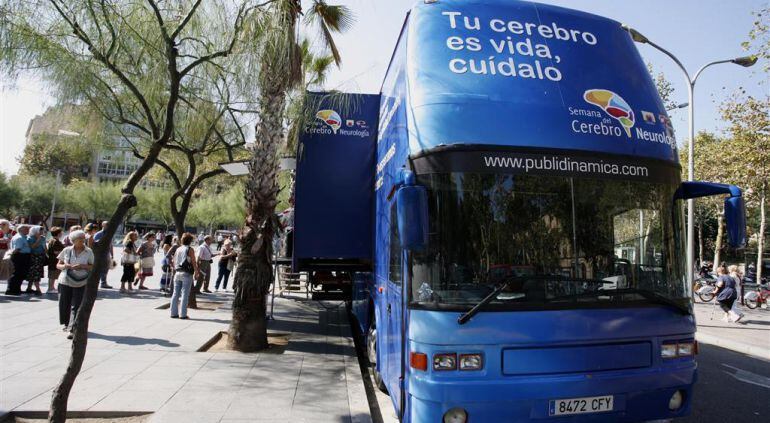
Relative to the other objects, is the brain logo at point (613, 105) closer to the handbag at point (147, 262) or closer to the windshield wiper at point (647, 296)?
the windshield wiper at point (647, 296)

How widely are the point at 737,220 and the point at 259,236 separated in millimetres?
6043

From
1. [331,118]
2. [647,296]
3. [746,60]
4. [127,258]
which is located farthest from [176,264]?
[746,60]

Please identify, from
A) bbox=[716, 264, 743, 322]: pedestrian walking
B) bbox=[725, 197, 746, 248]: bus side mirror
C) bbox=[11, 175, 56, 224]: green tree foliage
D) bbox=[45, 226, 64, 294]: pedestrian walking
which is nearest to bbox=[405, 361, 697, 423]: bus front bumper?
bbox=[725, 197, 746, 248]: bus side mirror

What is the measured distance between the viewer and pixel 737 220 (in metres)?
4.00

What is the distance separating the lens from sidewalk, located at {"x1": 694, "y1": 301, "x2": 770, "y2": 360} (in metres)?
9.65

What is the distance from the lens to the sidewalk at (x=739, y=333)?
31.7 feet

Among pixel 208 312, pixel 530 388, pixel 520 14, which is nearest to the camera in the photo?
pixel 530 388

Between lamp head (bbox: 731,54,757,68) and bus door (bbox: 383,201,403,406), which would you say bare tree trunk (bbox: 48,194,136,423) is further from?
lamp head (bbox: 731,54,757,68)

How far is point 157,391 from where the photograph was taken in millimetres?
5234

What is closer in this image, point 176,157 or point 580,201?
point 580,201

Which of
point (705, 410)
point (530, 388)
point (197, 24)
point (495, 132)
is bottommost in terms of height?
point (705, 410)

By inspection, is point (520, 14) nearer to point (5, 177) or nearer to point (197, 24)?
point (197, 24)

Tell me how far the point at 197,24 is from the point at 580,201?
5.10 m

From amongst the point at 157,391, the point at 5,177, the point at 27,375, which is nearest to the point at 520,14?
the point at 157,391
